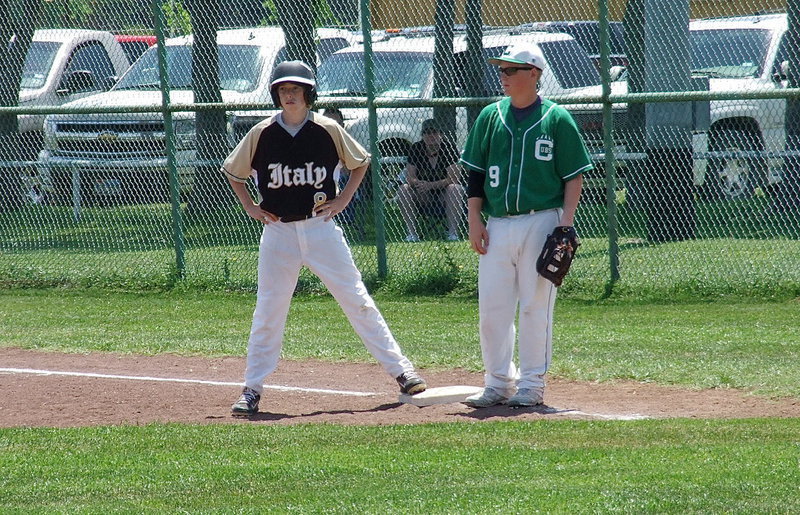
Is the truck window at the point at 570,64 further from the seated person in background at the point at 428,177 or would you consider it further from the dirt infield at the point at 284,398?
the dirt infield at the point at 284,398

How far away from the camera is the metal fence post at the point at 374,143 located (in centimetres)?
1071

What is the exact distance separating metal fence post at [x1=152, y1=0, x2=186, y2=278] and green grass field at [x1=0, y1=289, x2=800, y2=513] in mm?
3545

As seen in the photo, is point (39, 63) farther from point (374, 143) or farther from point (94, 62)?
point (374, 143)

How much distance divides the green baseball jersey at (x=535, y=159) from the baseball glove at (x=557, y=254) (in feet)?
0.72

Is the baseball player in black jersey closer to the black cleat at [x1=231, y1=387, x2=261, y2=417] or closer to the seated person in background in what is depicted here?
the black cleat at [x1=231, y1=387, x2=261, y2=417]

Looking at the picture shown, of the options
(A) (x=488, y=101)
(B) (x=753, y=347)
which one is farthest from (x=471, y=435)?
(A) (x=488, y=101)

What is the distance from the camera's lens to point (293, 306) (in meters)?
10.8

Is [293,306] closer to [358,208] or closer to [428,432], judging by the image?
[358,208]

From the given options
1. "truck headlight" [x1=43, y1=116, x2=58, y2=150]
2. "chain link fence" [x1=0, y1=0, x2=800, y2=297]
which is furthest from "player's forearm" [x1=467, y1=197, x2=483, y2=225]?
"truck headlight" [x1=43, y1=116, x2=58, y2=150]

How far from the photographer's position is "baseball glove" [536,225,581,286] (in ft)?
20.0

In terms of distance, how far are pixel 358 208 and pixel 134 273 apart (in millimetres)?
2456

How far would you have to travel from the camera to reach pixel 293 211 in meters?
6.54

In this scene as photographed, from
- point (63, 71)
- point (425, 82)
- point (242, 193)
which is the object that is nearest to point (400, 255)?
point (425, 82)

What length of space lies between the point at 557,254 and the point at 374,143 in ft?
16.8
